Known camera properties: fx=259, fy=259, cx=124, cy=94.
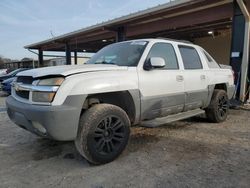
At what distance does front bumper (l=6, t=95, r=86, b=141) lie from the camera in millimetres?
3168

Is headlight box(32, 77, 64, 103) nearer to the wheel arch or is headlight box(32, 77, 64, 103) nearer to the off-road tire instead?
the wheel arch

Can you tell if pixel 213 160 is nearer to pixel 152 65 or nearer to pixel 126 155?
pixel 126 155

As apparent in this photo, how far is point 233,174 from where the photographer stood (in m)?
3.27

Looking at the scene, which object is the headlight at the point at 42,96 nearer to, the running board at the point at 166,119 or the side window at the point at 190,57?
the running board at the point at 166,119

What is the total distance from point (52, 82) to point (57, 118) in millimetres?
482

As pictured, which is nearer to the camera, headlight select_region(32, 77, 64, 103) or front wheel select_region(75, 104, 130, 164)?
headlight select_region(32, 77, 64, 103)

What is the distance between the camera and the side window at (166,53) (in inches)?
180

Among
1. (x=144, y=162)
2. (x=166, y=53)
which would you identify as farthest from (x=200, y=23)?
(x=144, y=162)

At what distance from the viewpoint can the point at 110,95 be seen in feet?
13.0

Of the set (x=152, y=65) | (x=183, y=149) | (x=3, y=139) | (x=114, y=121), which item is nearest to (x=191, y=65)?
(x=152, y=65)

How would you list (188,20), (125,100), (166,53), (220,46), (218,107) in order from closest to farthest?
(125,100) → (166,53) → (218,107) → (188,20) → (220,46)

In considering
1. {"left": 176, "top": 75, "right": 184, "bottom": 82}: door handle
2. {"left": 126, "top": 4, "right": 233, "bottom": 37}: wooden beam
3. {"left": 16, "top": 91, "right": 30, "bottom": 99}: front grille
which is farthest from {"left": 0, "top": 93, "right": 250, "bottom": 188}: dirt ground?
{"left": 126, "top": 4, "right": 233, "bottom": 37}: wooden beam

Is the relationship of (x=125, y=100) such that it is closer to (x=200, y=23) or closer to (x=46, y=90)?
(x=46, y=90)

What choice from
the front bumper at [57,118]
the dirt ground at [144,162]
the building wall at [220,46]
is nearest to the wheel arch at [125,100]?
the front bumper at [57,118]
